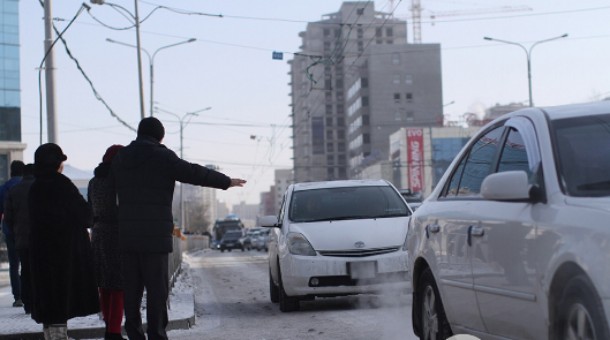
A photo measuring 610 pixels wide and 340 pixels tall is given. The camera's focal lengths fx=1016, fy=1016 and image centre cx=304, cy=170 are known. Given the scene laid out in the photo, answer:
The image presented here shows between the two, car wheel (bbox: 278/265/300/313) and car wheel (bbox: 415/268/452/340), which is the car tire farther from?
car wheel (bbox: 278/265/300/313)

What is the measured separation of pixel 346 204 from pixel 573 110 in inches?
305

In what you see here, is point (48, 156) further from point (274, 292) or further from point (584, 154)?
point (274, 292)

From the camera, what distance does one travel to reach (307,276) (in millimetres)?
12086

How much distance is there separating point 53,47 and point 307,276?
585cm

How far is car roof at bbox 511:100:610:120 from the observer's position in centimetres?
559

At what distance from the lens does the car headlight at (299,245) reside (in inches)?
482

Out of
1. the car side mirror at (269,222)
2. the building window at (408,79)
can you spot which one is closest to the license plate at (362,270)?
the car side mirror at (269,222)

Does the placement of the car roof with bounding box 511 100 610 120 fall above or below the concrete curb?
above

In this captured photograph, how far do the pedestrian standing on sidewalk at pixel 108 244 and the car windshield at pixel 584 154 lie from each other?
172 inches

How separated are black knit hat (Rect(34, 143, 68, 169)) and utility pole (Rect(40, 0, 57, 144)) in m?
6.33

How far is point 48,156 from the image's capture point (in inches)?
326

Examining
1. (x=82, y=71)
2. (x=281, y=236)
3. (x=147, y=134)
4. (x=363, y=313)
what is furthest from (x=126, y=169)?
(x=82, y=71)

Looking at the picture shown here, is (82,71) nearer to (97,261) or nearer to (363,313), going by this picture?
(363,313)

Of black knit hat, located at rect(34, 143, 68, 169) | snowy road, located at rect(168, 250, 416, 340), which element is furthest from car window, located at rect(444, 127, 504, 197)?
black knit hat, located at rect(34, 143, 68, 169)
